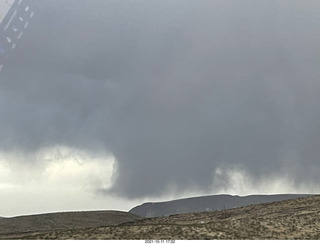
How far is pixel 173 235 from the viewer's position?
48531 millimetres

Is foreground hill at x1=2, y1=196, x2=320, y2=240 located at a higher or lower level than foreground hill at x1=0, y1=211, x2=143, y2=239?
lower

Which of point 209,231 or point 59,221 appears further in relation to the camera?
point 59,221

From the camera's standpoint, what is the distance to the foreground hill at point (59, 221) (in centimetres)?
8756

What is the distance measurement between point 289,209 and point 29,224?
6019cm

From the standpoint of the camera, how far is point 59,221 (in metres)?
94.9

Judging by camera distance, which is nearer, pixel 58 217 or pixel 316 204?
pixel 316 204

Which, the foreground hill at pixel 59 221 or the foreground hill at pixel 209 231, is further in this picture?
the foreground hill at pixel 59 221

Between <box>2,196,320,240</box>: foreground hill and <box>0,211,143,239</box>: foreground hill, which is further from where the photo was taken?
<box>0,211,143,239</box>: foreground hill

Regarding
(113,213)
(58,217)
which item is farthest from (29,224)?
(113,213)

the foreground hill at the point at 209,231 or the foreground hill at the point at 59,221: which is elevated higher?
the foreground hill at the point at 59,221

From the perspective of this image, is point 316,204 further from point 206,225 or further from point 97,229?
point 97,229

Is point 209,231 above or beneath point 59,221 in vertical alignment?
beneath

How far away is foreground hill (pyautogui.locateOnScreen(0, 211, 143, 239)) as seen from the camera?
287 feet
